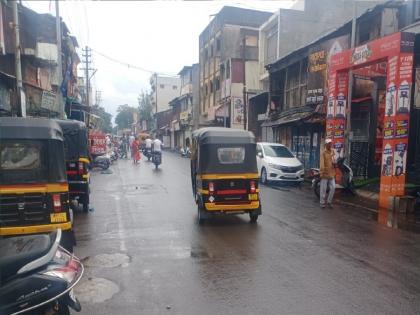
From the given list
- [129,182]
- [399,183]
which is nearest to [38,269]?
[399,183]

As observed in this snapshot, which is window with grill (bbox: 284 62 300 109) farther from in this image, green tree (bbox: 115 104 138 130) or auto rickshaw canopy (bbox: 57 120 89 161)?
green tree (bbox: 115 104 138 130)

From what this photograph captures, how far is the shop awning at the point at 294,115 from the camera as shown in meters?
19.6

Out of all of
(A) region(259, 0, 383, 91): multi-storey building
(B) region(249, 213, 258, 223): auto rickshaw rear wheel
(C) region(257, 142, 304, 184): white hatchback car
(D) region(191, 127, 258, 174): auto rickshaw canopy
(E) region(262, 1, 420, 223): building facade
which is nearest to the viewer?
(D) region(191, 127, 258, 174): auto rickshaw canopy

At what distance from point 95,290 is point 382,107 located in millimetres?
14434

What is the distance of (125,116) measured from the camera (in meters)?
120

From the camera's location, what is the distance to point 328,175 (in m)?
11.5

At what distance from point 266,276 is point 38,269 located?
3267 mm

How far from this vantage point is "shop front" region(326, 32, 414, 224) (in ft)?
36.1

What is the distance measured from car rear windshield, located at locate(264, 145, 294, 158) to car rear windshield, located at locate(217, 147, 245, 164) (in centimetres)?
858

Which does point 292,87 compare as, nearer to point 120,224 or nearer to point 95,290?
point 120,224

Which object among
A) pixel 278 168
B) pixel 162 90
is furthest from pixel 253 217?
pixel 162 90

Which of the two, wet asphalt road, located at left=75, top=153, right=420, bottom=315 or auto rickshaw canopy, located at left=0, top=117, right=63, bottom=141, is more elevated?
auto rickshaw canopy, located at left=0, top=117, right=63, bottom=141

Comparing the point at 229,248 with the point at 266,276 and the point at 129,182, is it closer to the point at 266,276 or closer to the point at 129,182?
the point at 266,276

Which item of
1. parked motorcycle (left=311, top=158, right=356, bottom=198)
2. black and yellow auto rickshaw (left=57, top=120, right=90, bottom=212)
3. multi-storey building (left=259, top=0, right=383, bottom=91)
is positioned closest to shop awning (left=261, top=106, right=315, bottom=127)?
parked motorcycle (left=311, top=158, right=356, bottom=198)
